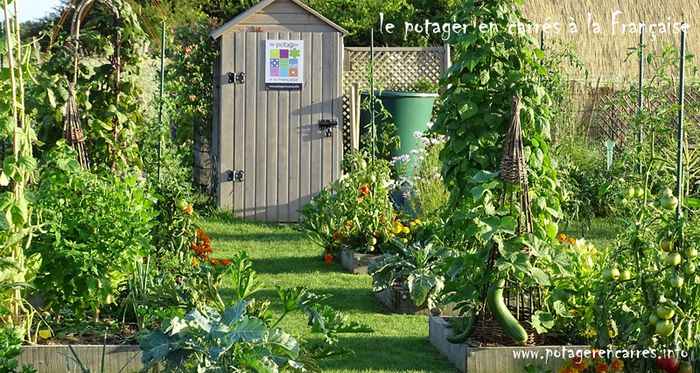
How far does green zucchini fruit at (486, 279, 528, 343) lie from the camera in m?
5.40

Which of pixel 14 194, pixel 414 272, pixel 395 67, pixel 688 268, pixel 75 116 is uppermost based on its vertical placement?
pixel 395 67

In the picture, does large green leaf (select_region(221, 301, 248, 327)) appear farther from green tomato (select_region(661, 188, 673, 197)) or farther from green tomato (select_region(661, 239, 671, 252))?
green tomato (select_region(661, 188, 673, 197))

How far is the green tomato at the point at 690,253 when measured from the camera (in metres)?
4.48

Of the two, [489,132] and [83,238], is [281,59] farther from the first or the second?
[83,238]

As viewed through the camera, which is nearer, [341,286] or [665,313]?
[665,313]

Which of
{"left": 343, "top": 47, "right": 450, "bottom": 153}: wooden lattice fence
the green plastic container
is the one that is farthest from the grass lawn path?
the green plastic container

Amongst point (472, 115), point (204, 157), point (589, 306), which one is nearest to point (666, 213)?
point (589, 306)

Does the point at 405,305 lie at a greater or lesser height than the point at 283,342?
lesser

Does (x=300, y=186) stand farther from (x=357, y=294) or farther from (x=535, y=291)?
(x=535, y=291)

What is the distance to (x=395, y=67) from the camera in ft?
42.8

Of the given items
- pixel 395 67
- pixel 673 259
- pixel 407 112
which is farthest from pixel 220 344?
pixel 395 67

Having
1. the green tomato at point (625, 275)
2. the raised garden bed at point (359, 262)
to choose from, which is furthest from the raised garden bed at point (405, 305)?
the green tomato at point (625, 275)

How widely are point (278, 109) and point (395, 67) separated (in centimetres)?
232

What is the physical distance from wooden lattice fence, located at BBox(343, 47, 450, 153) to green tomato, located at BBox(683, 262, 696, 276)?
317 inches
